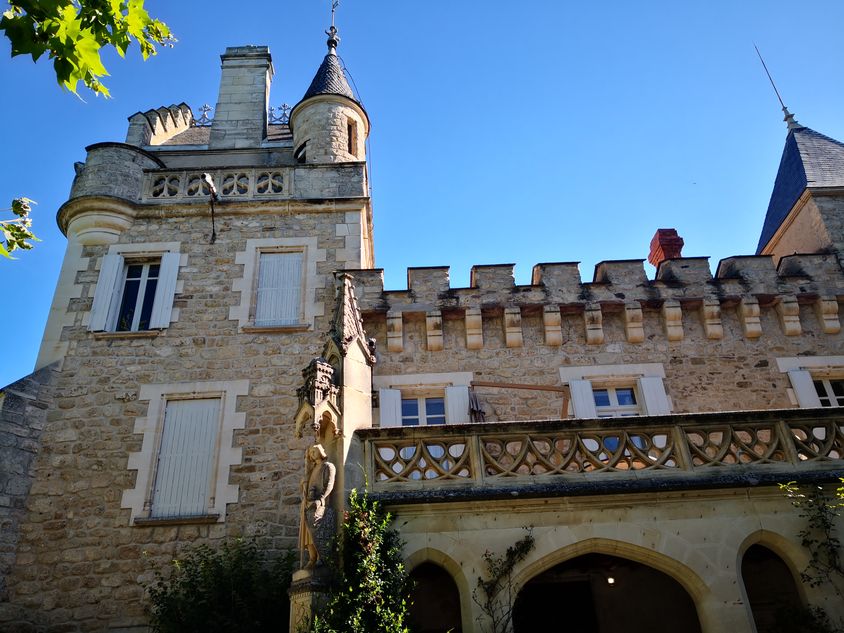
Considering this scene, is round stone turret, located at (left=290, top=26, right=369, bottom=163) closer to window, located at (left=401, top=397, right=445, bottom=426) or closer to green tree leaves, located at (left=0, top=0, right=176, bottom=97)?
window, located at (left=401, top=397, right=445, bottom=426)

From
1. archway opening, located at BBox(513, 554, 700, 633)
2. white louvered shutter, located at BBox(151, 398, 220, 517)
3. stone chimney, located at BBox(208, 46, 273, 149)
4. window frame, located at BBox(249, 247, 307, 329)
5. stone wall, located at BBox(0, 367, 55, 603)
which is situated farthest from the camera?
stone chimney, located at BBox(208, 46, 273, 149)

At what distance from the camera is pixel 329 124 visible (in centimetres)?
1414

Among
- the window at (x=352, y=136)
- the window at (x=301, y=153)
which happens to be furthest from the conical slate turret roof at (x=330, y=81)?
the window at (x=301, y=153)

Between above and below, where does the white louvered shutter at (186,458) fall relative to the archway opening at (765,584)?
above

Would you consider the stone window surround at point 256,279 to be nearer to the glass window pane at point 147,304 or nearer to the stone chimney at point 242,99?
the glass window pane at point 147,304

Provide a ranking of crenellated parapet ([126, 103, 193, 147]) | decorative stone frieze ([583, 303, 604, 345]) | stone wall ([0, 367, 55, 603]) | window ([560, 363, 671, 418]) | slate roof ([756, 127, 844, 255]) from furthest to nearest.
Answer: crenellated parapet ([126, 103, 193, 147]) → slate roof ([756, 127, 844, 255]) → decorative stone frieze ([583, 303, 604, 345]) → window ([560, 363, 671, 418]) → stone wall ([0, 367, 55, 603])

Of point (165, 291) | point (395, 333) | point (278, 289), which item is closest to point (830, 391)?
point (395, 333)

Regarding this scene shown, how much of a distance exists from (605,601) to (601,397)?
10.1 ft

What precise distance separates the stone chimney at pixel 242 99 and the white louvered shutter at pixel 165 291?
13.1ft

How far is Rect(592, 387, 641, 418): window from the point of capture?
35.9ft

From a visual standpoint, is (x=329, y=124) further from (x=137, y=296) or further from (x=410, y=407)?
(x=410, y=407)

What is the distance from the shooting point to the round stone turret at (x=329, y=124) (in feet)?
45.3

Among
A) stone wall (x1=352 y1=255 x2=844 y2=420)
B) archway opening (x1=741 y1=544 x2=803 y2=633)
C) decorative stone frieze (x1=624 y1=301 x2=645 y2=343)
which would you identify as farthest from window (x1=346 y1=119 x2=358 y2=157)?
archway opening (x1=741 y1=544 x2=803 y2=633)

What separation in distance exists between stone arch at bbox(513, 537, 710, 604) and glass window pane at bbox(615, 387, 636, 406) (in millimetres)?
4384
